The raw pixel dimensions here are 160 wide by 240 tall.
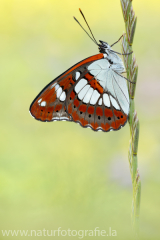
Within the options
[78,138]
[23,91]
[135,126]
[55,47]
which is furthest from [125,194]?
[55,47]

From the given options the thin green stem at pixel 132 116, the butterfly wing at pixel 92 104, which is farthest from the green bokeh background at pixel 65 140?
the thin green stem at pixel 132 116

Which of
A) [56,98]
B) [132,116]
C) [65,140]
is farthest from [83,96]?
[65,140]

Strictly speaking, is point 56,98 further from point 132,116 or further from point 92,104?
point 132,116

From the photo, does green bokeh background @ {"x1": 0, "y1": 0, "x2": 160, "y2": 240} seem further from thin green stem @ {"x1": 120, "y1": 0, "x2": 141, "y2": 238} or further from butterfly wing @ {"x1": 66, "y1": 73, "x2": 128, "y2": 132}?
thin green stem @ {"x1": 120, "y1": 0, "x2": 141, "y2": 238}

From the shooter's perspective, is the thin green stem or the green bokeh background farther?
the green bokeh background

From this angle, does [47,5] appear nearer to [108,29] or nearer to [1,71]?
[108,29]

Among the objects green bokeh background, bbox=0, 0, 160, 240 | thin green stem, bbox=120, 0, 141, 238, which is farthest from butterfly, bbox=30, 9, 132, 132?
green bokeh background, bbox=0, 0, 160, 240

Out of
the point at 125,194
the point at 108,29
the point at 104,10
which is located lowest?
the point at 125,194
